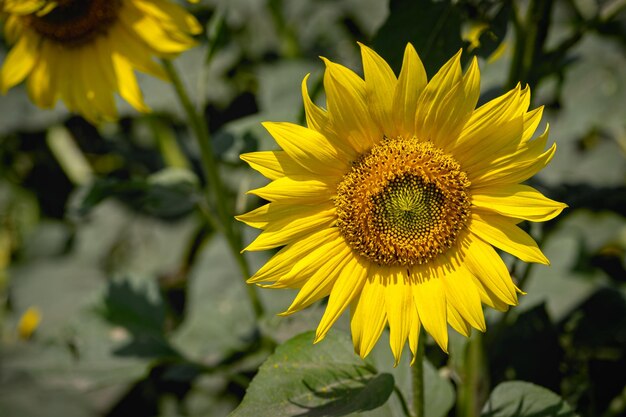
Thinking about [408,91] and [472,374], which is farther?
[472,374]

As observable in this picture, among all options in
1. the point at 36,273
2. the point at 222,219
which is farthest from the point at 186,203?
the point at 36,273

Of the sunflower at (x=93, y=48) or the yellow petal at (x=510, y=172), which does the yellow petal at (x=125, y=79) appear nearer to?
the sunflower at (x=93, y=48)

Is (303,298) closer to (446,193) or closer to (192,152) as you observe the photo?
(446,193)

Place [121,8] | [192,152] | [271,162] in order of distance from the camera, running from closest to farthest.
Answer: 1. [271,162]
2. [121,8]
3. [192,152]

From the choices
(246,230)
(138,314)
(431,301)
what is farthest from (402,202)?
(246,230)

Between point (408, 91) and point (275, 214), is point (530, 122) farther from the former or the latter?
point (275, 214)

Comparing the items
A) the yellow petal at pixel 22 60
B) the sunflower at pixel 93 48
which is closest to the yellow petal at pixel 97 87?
the sunflower at pixel 93 48
